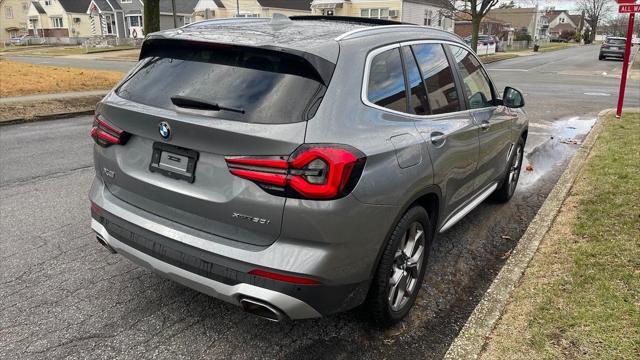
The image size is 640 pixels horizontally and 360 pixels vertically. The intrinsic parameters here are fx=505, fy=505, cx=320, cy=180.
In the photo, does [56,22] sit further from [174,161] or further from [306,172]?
[306,172]

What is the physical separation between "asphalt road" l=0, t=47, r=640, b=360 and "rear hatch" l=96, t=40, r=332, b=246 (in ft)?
2.61

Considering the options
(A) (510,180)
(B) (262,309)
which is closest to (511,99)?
(A) (510,180)

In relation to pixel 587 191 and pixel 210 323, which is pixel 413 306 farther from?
pixel 587 191

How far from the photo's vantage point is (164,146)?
270cm

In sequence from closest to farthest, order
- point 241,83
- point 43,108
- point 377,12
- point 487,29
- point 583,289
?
point 241,83, point 583,289, point 43,108, point 377,12, point 487,29

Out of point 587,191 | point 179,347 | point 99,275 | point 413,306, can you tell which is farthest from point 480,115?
point 99,275

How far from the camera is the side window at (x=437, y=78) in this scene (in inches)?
135

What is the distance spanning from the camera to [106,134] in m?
3.02

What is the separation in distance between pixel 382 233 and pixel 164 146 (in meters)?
1.25

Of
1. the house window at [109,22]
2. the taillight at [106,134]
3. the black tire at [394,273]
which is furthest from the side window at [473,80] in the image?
the house window at [109,22]

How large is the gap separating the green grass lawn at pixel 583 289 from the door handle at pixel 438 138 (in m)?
1.14

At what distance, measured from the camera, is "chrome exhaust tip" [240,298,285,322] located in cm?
246

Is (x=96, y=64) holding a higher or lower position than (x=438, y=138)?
lower

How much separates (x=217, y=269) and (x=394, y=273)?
42.7 inches
